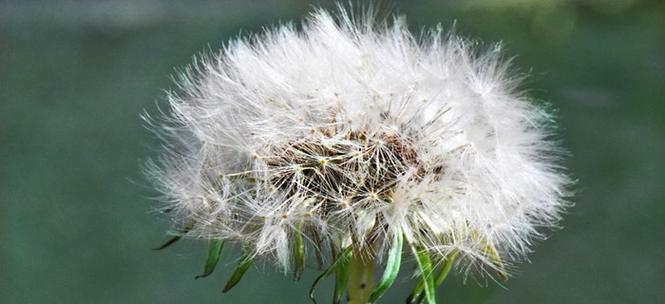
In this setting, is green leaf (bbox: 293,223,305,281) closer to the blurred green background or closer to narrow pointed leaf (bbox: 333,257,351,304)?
narrow pointed leaf (bbox: 333,257,351,304)

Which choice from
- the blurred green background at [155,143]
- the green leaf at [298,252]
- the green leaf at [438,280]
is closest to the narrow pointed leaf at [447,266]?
the green leaf at [438,280]

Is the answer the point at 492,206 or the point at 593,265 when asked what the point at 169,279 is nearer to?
the point at 593,265

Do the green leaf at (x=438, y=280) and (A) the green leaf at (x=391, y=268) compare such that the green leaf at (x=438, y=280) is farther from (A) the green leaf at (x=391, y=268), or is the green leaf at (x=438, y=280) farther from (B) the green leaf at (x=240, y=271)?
(B) the green leaf at (x=240, y=271)

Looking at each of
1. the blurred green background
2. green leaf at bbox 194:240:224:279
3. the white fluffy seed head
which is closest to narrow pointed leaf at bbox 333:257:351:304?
the white fluffy seed head

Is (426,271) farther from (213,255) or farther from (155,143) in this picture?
(155,143)

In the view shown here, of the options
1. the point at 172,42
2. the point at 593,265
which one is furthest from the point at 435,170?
the point at 172,42

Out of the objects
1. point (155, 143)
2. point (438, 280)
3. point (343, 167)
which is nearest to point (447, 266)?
point (438, 280)
